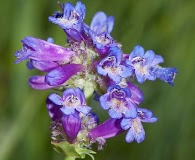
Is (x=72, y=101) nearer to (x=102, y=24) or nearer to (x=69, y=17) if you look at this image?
(x=69, y=17)

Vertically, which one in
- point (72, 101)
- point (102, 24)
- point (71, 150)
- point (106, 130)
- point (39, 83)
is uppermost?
point (102, 24)

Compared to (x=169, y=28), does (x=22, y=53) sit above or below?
below

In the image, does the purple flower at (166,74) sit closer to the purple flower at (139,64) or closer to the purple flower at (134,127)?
the purple flower at (139,64)

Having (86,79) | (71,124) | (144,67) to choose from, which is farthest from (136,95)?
(71,124)

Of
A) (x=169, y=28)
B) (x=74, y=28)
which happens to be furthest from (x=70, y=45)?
(x=169, y=28)

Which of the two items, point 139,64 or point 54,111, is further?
point 54,111

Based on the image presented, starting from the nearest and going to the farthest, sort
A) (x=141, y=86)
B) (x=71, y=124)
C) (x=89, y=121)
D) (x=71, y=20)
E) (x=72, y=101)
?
1. (x=72, y=101)
2. (x=71, y=124)
3. (x=71, y=20)
4. (x=89, y=121)
5. (x=141, y=86)

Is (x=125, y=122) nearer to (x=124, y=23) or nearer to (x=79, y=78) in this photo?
(x=79, y=78)

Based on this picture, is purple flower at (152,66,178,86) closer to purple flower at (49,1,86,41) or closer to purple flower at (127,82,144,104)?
purple flower at (127,82,144,104)
